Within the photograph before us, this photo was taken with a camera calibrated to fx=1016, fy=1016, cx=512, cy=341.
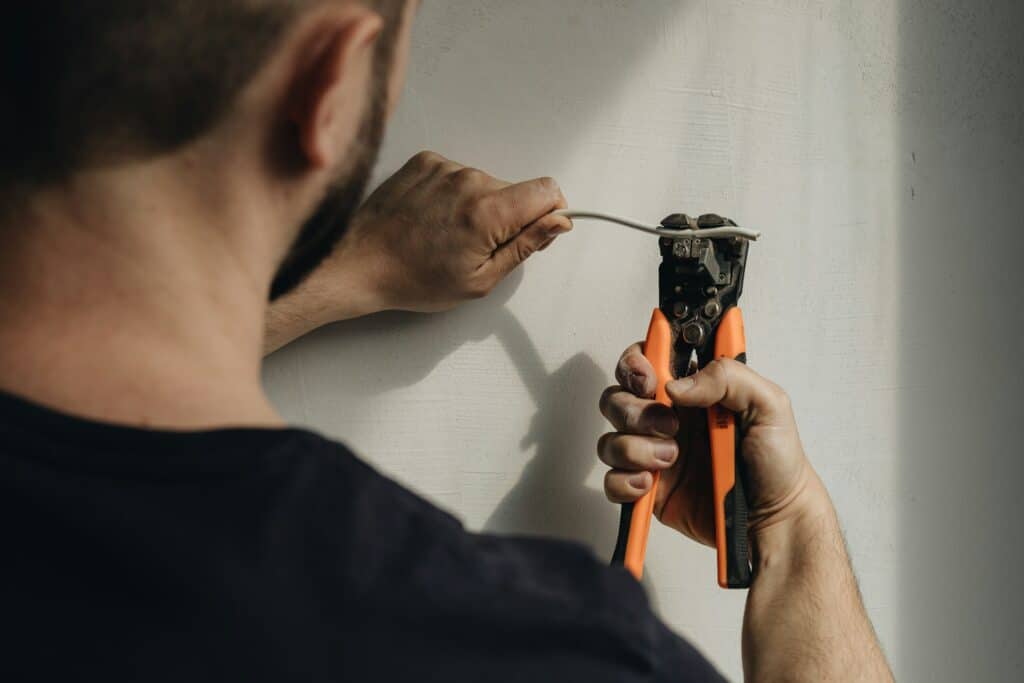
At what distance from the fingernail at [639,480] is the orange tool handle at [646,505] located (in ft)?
0.04

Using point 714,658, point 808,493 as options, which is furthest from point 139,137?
point 714,658

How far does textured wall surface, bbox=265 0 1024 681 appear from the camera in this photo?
1.12 m

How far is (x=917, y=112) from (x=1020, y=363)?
13.4 inches

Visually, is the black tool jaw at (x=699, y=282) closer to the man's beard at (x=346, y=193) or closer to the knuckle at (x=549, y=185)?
the knuckle at (x=549, y=185)

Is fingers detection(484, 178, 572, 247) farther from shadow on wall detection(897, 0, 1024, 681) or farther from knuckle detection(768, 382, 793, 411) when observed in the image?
shadow on wall detection(897, 0, 1024, 681)

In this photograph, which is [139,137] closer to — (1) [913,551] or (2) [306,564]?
(2) [306,564]

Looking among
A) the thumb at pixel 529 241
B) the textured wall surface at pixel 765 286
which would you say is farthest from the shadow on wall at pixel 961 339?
the thumb at pixel 529 241

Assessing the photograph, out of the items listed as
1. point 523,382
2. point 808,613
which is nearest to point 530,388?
point 523,382

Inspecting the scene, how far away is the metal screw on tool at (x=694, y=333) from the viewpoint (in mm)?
977

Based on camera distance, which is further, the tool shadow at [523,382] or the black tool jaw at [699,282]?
the tool shadow at [523,382]

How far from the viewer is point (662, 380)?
3.26 feet

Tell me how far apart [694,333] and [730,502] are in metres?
0.17

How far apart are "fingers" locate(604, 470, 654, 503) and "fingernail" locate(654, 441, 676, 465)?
22mm

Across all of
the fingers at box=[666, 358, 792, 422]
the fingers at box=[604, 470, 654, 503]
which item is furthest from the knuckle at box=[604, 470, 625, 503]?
the fingers at box=[666, 358, 792, 422]
